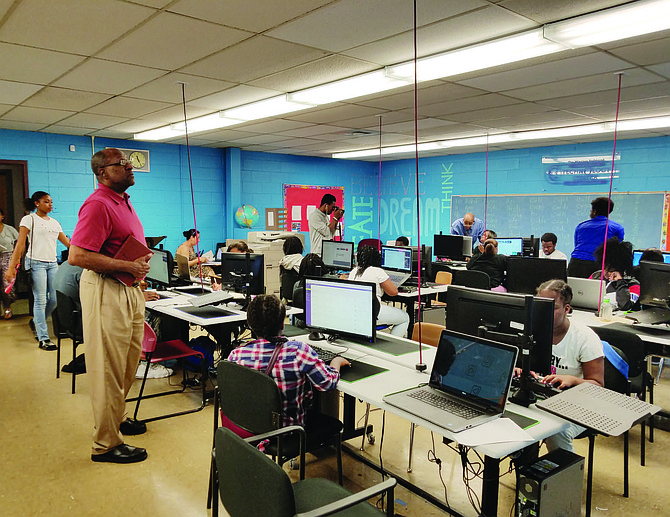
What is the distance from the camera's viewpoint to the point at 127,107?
200 inches

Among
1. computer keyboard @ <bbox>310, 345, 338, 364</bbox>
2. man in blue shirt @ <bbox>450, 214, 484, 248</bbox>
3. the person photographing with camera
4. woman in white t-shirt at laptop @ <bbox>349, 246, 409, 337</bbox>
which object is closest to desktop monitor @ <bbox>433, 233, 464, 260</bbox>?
man in blue shirt @ <bbox>450, 214, 484, 248</bbox>

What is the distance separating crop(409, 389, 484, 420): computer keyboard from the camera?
1887 mm

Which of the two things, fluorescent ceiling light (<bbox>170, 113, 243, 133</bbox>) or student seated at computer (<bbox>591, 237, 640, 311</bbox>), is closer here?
student seated at computer (<bbox>591, 237, 640, 311</bbox>)

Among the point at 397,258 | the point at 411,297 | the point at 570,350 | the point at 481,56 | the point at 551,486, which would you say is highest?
the point at 481,56

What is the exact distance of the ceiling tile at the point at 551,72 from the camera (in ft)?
11.1

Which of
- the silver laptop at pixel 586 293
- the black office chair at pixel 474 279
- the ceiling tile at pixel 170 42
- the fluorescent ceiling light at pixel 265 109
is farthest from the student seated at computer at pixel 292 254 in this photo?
the silver laptop at pixel 586 293

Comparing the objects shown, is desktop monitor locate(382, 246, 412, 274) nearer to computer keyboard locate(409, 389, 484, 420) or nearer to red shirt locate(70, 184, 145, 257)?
red shirt locate(70, 184, 145, 257)

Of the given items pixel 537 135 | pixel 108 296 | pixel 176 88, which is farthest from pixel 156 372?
pixel 537 135

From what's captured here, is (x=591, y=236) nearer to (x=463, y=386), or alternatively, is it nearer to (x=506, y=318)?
(x=506, y=318)

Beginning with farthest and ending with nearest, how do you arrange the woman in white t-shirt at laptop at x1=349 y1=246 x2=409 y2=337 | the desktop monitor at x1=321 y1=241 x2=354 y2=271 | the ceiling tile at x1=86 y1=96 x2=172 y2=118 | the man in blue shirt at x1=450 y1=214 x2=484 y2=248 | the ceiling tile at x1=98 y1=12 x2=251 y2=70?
the man in blue shirt at x1=450 y1=214 x2=484 y2=248 < the desktop monitor at x1=321 y1=241 x2=354 y2=271 < the ceiling tile at x1=86 y1=96 x2=172 y2=118 < the woman in white t-shirt at laptop at x1=349 y1=246 x2=409 y2=337 < the ceiling tile at x1=98 y1=12 x2=251 y2=70

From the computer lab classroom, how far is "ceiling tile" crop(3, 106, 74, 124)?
3 cm

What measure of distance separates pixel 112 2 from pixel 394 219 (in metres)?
8.05

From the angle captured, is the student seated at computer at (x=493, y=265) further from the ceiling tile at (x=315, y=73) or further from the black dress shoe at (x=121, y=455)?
the black dress shoe at (x=121, y=455)

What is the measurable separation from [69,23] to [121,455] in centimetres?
249
